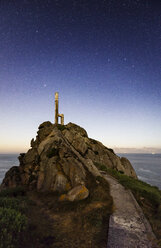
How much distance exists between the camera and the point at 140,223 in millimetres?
7820

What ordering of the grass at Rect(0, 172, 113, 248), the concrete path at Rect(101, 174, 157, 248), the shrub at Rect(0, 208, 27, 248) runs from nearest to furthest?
the shrub at Rect(0, 208, 27, 248) → the concrete path at Rect(101, 174, 157, 248) → the grass at Rect(0, 172, 113, 248)

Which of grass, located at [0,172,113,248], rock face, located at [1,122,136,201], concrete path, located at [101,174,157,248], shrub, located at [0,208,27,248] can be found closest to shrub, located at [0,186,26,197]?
rock face, located at [1,122,136,201]

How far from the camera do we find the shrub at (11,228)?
5.82m

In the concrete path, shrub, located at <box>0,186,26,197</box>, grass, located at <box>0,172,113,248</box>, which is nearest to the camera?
the concrete path

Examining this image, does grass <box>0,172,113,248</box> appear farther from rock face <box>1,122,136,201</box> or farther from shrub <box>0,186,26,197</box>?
shrub <box>0,186,26,197</box>

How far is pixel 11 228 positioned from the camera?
666 cm

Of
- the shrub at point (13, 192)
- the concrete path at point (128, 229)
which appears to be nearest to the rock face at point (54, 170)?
the shrub at point (13, 192)

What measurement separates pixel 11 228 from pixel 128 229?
5976 millimetres

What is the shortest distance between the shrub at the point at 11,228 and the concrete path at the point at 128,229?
4272 mm

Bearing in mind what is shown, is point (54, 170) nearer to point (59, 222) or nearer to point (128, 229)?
point (59, 222)

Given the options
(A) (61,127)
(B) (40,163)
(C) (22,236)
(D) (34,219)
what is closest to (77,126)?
(A) (61,127)

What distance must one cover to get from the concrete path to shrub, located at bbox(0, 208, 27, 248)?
427cm

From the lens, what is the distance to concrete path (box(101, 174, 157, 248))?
6.14 metres

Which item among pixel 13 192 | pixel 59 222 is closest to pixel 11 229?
pixel 59 222
